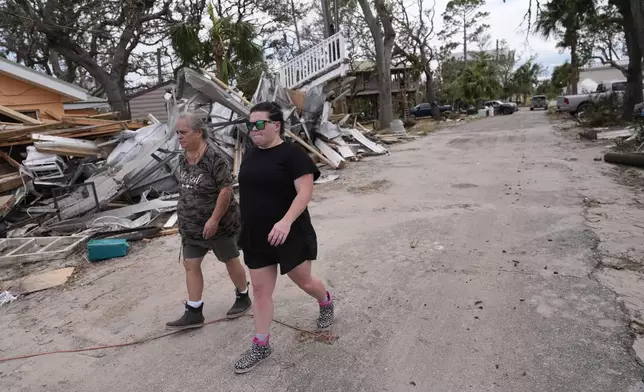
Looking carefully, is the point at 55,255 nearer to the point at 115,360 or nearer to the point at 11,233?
the point at 11,233

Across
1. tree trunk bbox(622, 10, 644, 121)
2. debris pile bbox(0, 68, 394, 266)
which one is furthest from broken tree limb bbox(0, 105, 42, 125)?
tree trunk bbox(622, 10, 644, 121)

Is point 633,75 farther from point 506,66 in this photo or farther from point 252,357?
point 506,66

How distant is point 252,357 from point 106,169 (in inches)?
260

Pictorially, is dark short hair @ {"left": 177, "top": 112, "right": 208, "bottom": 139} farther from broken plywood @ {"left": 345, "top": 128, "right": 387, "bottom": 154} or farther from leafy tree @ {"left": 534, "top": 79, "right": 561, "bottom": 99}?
leafy tree @ {"left": 534, "top": 79, "right": 561, "bottom": 99}

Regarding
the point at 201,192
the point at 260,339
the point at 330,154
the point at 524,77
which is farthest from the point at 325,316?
the point at 524,77

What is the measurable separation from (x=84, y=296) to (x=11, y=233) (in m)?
3.21

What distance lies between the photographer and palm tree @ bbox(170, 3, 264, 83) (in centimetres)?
1134

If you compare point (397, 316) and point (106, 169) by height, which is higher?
point (106, 169)

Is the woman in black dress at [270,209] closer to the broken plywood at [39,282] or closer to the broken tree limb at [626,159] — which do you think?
the broken plywood at [39,282]

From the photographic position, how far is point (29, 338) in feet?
11.2

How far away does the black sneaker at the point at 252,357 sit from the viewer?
2.67 m

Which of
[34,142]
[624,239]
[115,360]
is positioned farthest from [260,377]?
[34,142]

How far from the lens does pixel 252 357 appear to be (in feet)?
8.91

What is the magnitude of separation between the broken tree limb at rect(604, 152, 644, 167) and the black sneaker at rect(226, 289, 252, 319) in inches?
314
